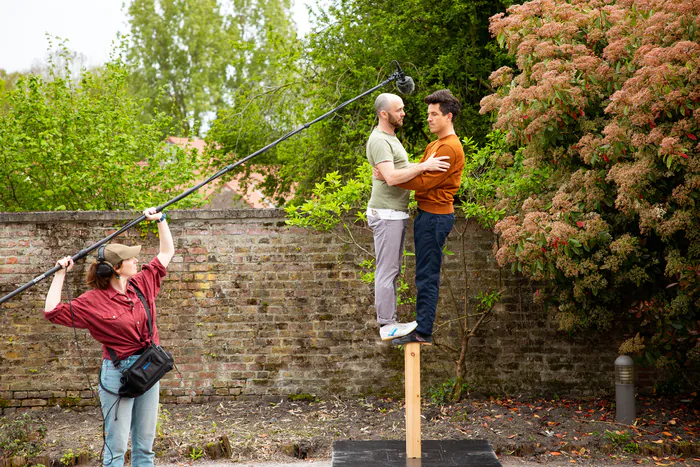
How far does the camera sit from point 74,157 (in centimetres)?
764

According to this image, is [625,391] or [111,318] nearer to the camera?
[111,318]

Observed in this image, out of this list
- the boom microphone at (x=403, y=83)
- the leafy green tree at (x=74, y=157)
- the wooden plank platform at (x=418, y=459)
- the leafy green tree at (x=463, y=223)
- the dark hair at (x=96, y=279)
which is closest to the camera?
the dark hair at (x=96, y=279)

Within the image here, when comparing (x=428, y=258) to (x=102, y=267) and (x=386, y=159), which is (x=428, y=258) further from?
(x=102, y=267)

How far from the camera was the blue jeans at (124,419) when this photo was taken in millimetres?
3939

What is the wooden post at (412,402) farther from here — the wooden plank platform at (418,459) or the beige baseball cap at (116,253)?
the beige baseball cap at (116,253)

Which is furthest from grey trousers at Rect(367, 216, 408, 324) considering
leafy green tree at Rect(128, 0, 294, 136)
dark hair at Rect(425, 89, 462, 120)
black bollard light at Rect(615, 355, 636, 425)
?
leafy green tree at Rect(128, 0, 294, 136)

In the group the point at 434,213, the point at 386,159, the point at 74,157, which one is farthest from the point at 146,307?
the point at 74,157

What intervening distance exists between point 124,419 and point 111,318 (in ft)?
1.94

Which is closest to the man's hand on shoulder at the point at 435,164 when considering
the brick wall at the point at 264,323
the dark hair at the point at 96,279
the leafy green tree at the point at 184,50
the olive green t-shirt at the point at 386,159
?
the olive green t-shirt at the point at 386,159

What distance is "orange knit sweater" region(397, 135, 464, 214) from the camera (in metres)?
4.18

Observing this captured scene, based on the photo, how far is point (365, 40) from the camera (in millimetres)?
9656

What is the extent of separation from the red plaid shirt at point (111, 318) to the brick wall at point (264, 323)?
2.78m

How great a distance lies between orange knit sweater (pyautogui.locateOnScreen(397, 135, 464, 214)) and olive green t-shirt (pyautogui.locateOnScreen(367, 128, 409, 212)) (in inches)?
5.1

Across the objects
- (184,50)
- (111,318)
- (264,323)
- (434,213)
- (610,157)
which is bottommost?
(264,323)
